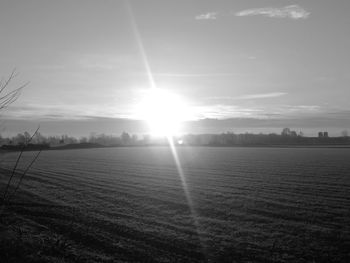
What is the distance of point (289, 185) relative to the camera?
3002cm

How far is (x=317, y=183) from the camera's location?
3089 cm

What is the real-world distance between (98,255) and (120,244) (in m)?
1.41

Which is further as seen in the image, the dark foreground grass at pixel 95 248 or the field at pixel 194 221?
→ the field at pixel 194 221

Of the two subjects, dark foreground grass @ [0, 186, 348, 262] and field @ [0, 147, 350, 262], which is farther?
field @ [0, 147, 350, 262]

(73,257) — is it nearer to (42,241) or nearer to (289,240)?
(42,241)

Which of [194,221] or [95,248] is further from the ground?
[95,248]

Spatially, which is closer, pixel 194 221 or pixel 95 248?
pixel 95 248

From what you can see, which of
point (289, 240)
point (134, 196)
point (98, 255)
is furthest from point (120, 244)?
point (134, 196)

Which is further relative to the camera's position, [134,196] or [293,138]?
[293,138]

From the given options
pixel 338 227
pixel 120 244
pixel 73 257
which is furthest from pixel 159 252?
pixel 338 227

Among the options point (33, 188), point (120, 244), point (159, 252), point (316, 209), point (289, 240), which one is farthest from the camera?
point (33, 188)

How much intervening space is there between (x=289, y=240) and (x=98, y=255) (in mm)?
7351

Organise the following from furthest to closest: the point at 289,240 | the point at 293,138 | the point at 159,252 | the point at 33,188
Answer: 1. the point at 293,138
2. the point at 33,188
3. the point at 289,240
4. the point at 159,252

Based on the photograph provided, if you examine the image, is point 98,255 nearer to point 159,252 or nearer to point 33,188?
point 159,252
